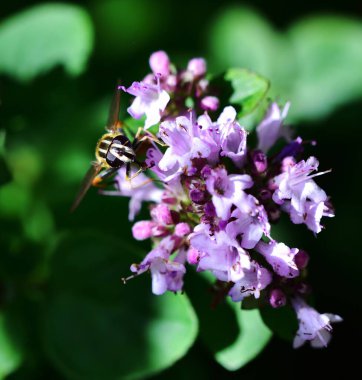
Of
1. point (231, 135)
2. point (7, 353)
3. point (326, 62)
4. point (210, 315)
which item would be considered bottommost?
point (7, 353)

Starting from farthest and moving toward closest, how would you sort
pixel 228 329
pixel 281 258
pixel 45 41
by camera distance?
pixel 45 41, pixel 228 329, pixel 281 258

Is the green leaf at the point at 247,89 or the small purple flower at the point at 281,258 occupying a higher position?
the green leaf at the point at 247,89

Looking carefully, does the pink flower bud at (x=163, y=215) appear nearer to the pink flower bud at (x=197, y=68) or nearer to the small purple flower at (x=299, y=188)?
the small purple flower at (x=299, y=188)

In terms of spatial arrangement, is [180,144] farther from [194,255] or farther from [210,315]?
[210,315]

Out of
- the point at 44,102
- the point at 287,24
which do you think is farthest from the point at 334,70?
the point at 44,102

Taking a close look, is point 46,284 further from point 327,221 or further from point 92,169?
point 327,221

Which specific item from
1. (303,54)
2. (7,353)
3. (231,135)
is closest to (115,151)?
(231,135)

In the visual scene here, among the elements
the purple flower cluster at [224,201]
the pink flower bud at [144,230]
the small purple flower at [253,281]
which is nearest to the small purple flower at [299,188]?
the purple flower cluster at [224,201]
